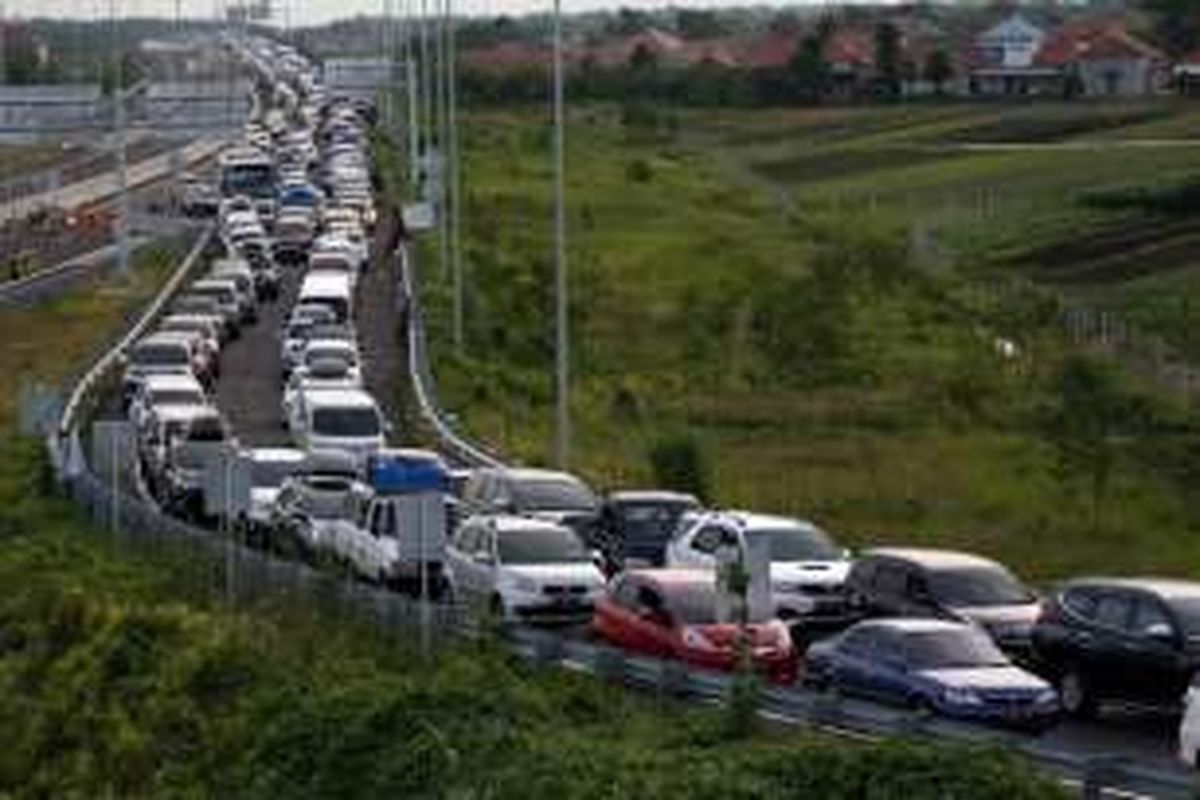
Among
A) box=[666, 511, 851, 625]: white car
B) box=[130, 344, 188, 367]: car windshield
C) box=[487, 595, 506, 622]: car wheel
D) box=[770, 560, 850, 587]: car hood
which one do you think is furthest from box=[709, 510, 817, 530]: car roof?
box=[130, 344, 188, 367]: car windshield

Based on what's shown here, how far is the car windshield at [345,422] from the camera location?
163ft

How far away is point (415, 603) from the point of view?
102 ft

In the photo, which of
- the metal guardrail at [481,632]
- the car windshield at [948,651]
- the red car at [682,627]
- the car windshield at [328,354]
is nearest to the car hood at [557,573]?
the metal guardrail at [481,632]

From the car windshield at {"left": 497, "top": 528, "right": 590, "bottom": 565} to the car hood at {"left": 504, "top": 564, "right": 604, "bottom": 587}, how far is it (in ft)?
0.38

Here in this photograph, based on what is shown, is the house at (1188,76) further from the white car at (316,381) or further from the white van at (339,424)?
the white van at (339,424)

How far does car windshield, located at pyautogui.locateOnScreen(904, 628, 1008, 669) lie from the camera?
26375 millimetres

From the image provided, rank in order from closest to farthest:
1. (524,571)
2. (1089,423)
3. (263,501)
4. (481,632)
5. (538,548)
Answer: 1. (481,632)
2. (524,571)
3. (538,548)
4. (263,501)
5. (1089,423)

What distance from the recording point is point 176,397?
5297cm

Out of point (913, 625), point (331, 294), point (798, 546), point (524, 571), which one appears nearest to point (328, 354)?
point (331, 294)

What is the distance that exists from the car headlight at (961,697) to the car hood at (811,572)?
6734 millimetres

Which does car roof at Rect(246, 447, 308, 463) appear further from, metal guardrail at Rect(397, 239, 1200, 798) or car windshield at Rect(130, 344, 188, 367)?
car windshield at Rect(130, 344, 188, 367)

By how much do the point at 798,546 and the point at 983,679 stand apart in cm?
776

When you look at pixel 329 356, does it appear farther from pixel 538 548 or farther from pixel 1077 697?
pixel 1077 697

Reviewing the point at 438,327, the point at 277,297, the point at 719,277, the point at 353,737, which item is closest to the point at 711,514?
the point at 353,737
